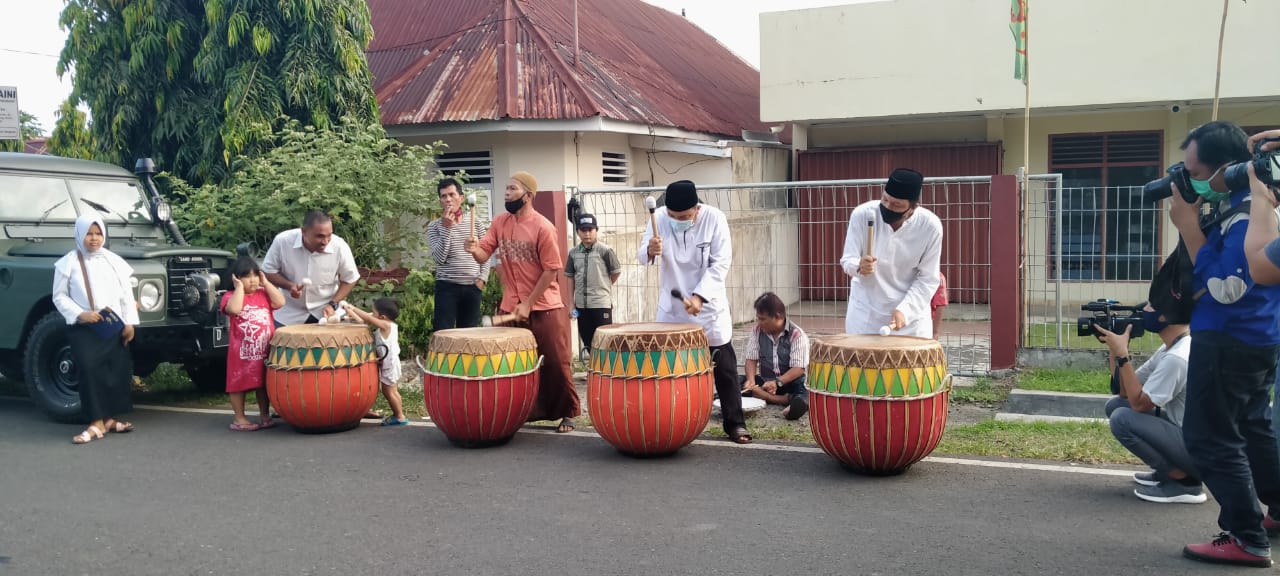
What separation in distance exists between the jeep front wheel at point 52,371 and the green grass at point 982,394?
21.9ft

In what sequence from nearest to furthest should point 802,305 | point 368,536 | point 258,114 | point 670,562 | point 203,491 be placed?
point 670,562, point 368,536, point 203,491, point 802,305, point 258,114

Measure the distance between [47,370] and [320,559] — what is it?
4.39 metres

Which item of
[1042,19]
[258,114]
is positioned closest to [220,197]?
[258,114]

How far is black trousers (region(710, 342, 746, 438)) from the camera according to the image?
659 centimetres

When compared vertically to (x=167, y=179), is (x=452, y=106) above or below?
above

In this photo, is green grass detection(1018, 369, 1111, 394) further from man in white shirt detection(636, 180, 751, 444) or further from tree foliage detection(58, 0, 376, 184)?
tree foliage detection(58, 0, 376, 184)

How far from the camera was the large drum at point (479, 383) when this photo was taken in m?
6.35

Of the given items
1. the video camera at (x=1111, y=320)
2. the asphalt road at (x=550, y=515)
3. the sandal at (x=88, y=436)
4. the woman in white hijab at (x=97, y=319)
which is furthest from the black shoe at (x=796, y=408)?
the sandal at (x=88, y=436)

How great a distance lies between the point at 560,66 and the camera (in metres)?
13.0

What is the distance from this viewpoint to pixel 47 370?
7.66m

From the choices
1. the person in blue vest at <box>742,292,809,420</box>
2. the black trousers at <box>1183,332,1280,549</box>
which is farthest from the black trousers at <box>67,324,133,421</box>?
the black trousers at <box>1183,332,1280,549</box>

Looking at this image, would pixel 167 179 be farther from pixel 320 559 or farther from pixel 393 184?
pixel 320 559

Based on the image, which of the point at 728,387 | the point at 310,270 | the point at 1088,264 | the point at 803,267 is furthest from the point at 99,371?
the point at 1088,264

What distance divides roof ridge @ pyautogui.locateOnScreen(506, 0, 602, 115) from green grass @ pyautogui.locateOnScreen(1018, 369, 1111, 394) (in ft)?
19.2
